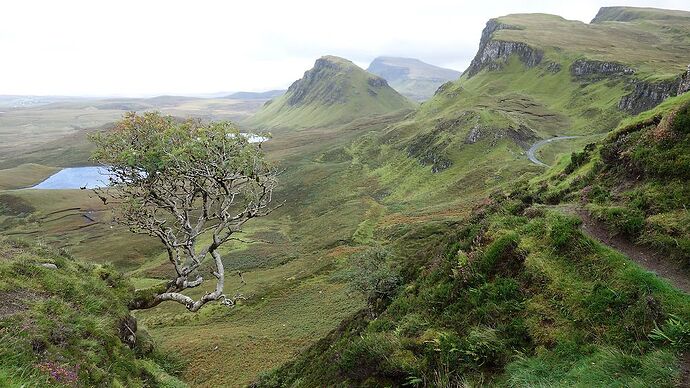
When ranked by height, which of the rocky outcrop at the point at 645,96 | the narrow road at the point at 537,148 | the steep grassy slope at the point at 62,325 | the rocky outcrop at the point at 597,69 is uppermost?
the rocky outcrop at the point at 597,69

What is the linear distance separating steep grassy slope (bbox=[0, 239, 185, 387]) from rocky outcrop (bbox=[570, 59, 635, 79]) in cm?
18468

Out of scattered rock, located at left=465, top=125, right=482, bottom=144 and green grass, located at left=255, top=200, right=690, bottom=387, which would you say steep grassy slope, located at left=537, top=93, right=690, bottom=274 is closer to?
green grass, located at left=255, top=200, right=690, bottom=387

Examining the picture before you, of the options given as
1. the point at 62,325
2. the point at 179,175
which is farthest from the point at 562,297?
the point at 179,175

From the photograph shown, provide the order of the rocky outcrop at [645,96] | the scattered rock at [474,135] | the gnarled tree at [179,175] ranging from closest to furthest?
1. the gnarled tree at [179,175]
2. the rocky outcrop at [645,96]
3. the scattered rock at [474,135]

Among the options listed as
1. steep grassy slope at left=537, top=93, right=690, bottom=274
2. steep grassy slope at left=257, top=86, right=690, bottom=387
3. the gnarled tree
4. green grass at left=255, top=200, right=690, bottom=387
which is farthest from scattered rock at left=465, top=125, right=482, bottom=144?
green grass at left=255, top=200, right=690, bottom=387

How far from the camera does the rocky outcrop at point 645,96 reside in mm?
118375

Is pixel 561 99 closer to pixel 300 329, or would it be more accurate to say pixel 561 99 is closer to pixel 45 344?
pixel 300 329

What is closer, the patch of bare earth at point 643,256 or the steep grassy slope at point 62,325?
the steep grassy slope at point 62,325

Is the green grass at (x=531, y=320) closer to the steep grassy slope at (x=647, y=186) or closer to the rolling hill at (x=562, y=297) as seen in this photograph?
the rolling hill at (x=562, y=297)

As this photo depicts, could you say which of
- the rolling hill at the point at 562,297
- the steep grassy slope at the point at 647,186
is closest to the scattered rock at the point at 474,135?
the rolling hill at the point at 562,297

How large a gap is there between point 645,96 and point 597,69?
50.3 metres

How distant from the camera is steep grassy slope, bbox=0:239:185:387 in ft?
35.9

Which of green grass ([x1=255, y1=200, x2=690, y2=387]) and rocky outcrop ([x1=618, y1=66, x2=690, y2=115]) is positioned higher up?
rocky outcrop ([x1=618, y1=66, x2=690, y2=115])

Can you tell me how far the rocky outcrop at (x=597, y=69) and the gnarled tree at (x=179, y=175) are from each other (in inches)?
6921
